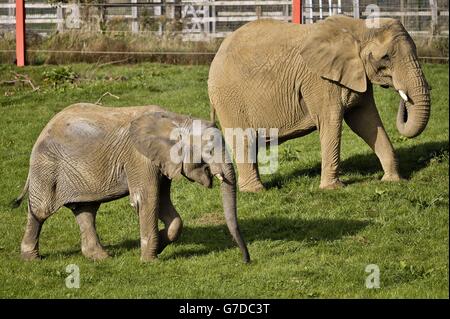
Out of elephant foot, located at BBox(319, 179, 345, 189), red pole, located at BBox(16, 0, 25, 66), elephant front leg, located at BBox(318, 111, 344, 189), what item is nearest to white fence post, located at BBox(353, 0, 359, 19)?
red pole, located at BBox(16, 0, 25, 66)

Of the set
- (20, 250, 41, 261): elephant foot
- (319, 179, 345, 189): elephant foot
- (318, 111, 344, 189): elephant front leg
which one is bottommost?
(20, 250, 41, 261): elephant foot

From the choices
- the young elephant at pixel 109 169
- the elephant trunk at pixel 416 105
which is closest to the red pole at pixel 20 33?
the elephant trunk at pixel 416 105

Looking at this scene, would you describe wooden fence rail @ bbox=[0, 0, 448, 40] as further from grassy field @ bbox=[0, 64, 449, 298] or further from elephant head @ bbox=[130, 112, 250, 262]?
elephant head @ bbox=[130, 112, 250, 262]

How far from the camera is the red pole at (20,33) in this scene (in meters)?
24.0

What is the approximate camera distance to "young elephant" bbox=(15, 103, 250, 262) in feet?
40.5

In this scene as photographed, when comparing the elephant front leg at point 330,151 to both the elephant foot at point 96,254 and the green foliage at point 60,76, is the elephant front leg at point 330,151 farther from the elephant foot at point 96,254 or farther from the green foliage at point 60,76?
the green foliage at point 60,76

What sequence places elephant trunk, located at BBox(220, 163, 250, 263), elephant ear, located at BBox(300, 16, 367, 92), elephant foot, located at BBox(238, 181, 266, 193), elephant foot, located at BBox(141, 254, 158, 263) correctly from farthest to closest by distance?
elephant foot, located at BBox(238, 181, 266, 193) < elephant ear, located at BBox(300, 16, 367, 92) < elephant foot, located at BBox(141, 254, 158, 263) < elephant trunk, located at BBox(220, 163, 250, 263)

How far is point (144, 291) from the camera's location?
37.6ft

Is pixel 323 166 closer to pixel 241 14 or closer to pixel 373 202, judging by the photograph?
pixel 373 202

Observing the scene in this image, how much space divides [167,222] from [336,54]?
3.79 m

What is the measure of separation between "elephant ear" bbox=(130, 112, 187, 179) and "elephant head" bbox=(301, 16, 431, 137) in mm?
3430

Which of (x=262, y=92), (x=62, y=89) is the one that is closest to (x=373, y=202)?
(x=262, y=92)

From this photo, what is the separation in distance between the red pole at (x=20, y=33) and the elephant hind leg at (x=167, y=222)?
11804 mm

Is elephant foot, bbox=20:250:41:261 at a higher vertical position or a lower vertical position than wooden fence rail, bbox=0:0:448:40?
lower
